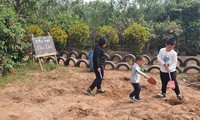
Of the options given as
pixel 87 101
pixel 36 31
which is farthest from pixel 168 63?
pixel 36 31

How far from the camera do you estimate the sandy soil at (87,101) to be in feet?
19.1

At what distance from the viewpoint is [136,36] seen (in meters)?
14.0

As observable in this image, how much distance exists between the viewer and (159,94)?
726 cm

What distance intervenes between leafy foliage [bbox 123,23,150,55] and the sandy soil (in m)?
4.40

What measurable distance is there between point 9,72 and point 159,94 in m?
5.44

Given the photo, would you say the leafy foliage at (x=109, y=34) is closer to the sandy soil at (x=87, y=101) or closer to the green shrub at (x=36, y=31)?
the green shrub at (x=36, y=31)

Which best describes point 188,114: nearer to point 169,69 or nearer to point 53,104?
point 169,69

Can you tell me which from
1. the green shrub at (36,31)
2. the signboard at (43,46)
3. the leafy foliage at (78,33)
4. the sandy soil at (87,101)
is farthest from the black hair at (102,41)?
the leafy foliage at (78,33)

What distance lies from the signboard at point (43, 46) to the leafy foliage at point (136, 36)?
4.33 m

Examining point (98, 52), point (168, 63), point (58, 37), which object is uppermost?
point (58, 37)

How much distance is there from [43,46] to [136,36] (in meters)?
4.93

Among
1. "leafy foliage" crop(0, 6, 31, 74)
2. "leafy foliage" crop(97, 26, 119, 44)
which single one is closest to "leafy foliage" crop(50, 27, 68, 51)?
"leafy foliage" crop(97, 26, 119, 44)

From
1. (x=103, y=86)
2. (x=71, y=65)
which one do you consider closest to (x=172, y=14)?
(x=71, y=65)

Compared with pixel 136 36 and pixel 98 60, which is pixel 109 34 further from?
pixel 98 60
